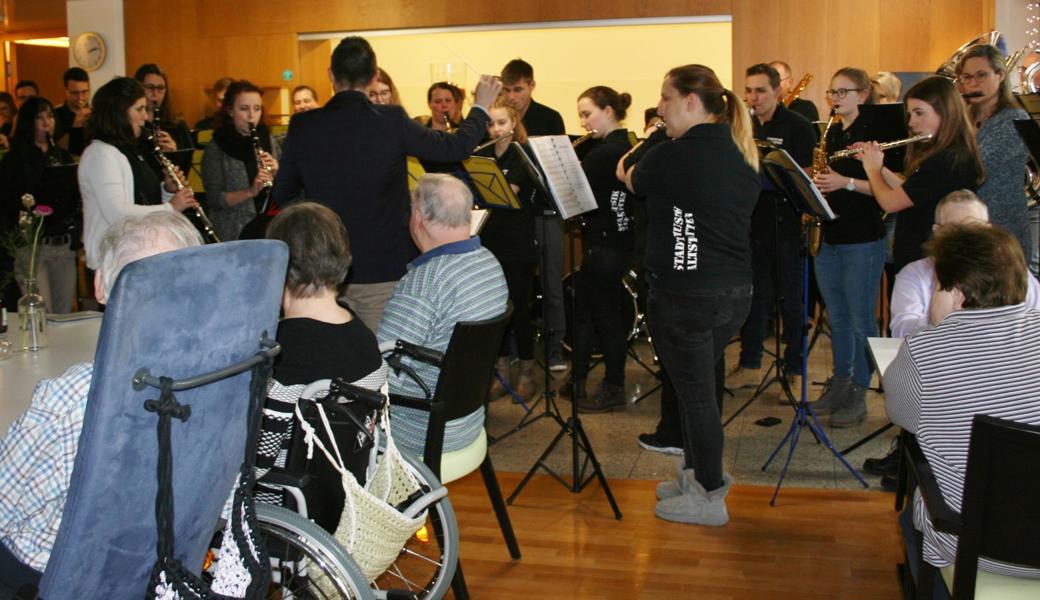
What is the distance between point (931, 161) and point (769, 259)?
1.53 m

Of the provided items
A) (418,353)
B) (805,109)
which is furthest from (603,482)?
(805,109)

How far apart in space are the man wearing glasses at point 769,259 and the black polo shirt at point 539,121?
3.46 feet

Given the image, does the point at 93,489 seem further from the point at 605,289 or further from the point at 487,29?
the point at 487,29

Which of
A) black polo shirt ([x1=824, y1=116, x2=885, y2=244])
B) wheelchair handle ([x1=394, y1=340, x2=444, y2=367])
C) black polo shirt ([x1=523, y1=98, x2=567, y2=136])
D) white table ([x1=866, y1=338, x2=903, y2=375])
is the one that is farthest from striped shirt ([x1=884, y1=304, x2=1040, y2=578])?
black polo shirt ([x1=523, y1=98, x2=567, y2=136])

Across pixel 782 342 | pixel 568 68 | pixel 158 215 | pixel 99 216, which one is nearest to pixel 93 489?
pixel 158 215

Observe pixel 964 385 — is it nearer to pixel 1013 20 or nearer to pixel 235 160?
pixel 235 160

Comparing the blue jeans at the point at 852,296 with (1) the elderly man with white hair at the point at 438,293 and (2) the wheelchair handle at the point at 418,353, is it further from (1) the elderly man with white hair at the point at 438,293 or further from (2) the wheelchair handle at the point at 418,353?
(2) the wheelchair handle at the point at 418,353

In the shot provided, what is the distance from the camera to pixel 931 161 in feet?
12.7

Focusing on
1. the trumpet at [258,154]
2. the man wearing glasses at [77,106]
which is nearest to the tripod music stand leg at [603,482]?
the trumpet at [258,154]

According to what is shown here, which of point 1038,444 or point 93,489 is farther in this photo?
point 1038,444

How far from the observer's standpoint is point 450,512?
8.28ft

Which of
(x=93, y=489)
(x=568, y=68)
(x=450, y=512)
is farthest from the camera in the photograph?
(x=568, y=68)

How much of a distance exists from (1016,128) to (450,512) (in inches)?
105

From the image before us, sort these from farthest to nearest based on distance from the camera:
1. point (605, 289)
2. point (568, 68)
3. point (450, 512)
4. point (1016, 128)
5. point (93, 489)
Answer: point (568, 68)
point (605, 289)
point (1016, 128)
point (450, 512)
point (93, 489)
